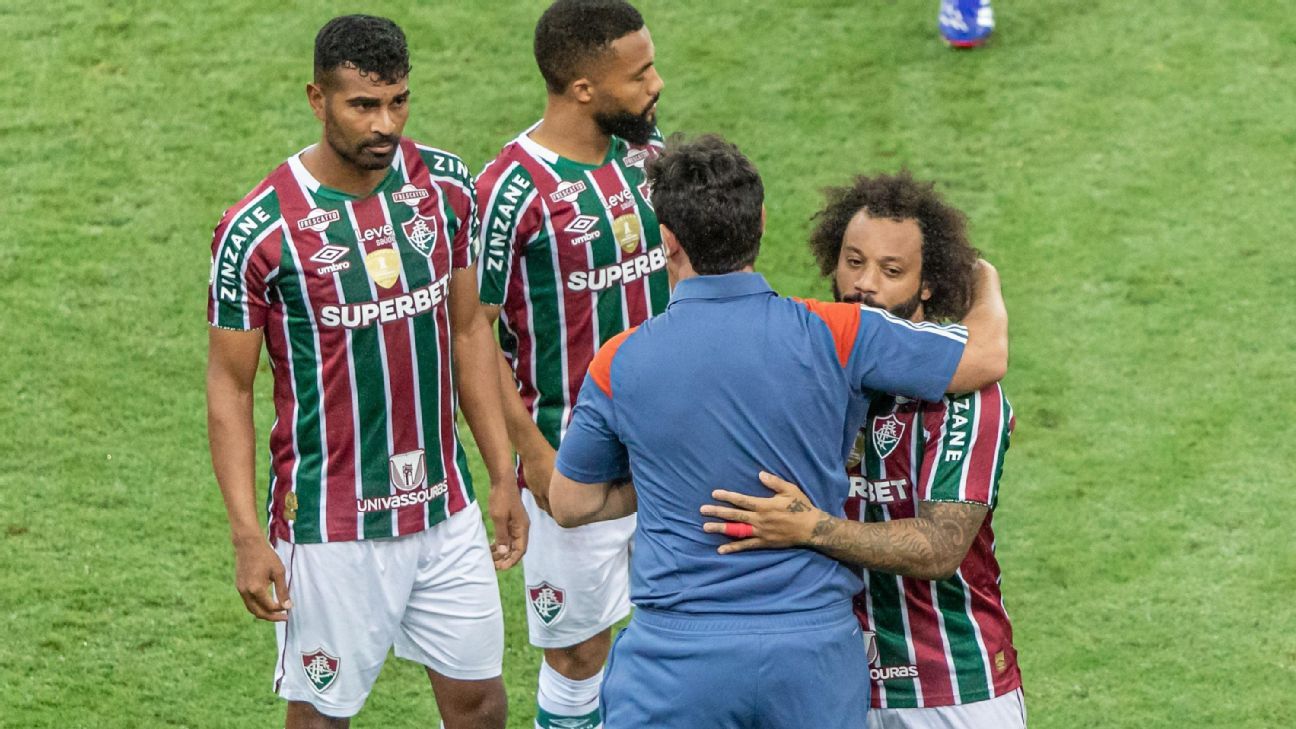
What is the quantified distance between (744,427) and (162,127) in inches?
241

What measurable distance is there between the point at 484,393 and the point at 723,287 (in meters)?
1.31

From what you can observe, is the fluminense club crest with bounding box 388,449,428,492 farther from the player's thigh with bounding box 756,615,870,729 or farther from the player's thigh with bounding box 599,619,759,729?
the player's thigh with bounding box 756,615,870,729

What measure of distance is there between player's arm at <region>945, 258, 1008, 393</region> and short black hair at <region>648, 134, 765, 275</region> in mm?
474

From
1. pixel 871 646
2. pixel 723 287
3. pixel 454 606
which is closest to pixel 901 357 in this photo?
pixel 723 287

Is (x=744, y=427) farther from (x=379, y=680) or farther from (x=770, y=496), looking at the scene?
(x=379, y=680)

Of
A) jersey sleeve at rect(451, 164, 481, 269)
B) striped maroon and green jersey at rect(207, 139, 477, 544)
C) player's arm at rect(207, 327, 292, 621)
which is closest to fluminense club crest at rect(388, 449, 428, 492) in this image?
striped maroon and green jersey at rect(207, 139, 477, 544)

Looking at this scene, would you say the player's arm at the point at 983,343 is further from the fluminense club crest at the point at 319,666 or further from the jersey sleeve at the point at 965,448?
the fluminense club crest at the point at 319,666

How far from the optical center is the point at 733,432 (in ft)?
11.4

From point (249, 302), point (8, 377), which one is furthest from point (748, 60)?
point (249, 302)

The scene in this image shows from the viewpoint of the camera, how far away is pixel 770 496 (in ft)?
11.5

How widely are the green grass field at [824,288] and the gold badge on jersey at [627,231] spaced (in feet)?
5.40

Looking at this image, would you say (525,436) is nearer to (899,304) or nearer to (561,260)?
(561,260)

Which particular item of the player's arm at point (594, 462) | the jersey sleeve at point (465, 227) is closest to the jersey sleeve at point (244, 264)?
the jersey sleeve at point (465, 227)

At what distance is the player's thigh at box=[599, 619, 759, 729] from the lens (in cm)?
349
